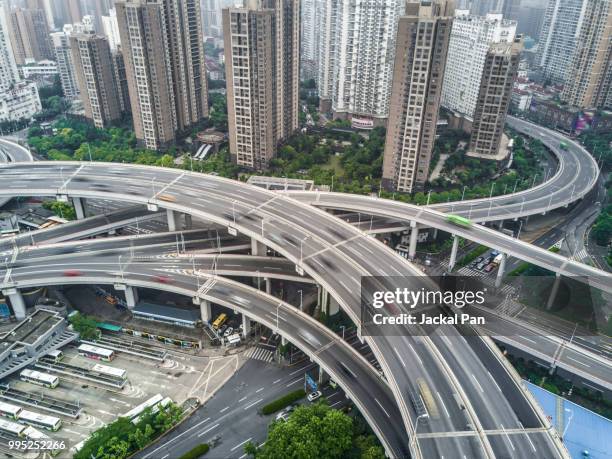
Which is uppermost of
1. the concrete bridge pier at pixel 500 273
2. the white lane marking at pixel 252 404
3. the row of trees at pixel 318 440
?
the row of trees at pixel 318 440

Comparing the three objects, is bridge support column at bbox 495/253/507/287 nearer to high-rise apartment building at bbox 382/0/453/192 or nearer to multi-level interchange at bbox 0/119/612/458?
multi-level interchange at bbox 0/119/612/458

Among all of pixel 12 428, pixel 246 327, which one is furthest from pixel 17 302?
pixel 246 327

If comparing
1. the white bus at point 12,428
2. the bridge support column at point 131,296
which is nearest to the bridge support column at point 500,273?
the bridge support column at point 131,296

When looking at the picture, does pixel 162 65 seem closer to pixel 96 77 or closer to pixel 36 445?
pixel 96 77

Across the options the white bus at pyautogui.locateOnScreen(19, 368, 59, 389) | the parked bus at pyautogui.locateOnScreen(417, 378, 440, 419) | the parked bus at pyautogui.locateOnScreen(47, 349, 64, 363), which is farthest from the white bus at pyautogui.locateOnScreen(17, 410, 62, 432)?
the parked bus at pyautogui.locateOnScreen(417, 378, 440, 419)

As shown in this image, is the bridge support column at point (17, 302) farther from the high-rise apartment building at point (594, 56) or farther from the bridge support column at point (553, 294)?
the high-rise apartment building at point (594, 56)

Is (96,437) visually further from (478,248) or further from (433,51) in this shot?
(433,51)
